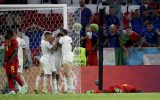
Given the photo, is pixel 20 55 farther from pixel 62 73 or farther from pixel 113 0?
pixel 113 0

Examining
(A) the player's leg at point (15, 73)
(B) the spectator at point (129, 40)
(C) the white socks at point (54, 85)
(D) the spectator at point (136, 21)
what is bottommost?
(C) the white socks at point (54, 85)

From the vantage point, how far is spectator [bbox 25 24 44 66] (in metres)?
20.4

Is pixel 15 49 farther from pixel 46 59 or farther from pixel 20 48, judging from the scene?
pixel 20 48

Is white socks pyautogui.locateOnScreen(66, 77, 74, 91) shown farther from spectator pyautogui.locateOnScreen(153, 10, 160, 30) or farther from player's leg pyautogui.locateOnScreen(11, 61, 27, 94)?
spectator pyautogui.locateOnScreen(153, 10, 160, 30)

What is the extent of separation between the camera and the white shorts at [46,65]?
19.4 m

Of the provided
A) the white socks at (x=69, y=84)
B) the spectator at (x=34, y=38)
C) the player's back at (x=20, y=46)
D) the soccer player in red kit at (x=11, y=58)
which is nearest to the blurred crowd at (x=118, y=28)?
the spectator at (x=34, y=38)

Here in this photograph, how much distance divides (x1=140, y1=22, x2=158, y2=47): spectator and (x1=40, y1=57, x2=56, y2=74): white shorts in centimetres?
369

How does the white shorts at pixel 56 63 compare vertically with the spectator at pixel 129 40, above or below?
below

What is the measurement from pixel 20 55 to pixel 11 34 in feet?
5.15

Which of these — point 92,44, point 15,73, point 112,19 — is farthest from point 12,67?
point 112,19

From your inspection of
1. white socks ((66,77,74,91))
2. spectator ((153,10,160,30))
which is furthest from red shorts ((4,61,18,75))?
spectator ((153,10,160,30))

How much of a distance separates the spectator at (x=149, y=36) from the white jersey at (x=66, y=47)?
135 inches

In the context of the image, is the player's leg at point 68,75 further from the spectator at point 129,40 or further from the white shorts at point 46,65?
the spectator at point 129,40

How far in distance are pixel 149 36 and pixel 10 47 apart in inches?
209
